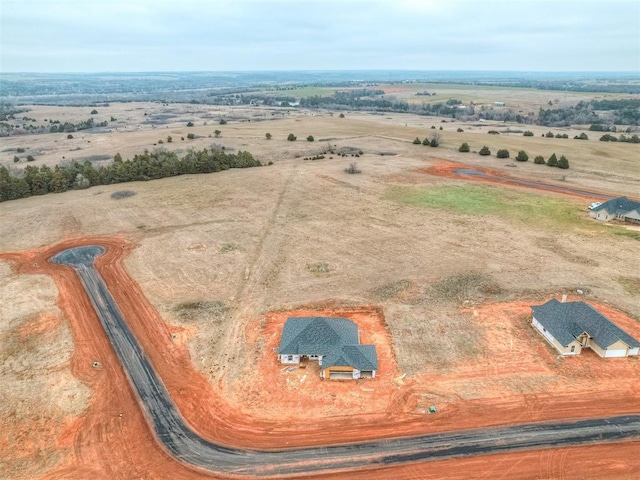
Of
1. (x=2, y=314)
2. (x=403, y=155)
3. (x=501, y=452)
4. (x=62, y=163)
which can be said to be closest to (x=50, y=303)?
(x=2, y=314)

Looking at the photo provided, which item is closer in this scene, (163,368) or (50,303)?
(163,368)

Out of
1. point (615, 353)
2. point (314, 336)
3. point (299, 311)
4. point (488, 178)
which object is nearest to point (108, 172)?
point (299, 311)

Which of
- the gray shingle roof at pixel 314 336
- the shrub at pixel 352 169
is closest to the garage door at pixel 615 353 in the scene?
the gray shingle roof at pixel 314 336

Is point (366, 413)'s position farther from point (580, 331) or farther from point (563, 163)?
point (563, 163)

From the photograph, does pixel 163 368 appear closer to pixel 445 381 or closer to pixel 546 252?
pixel 445 381

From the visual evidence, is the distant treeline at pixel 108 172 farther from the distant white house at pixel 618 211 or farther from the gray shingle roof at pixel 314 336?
the distant white house at pixel 618 211

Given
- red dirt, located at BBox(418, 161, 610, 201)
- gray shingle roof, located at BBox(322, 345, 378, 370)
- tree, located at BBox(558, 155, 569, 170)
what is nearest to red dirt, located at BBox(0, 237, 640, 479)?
gray shingle roof, located at BBox(322, 345, 378, 370)
